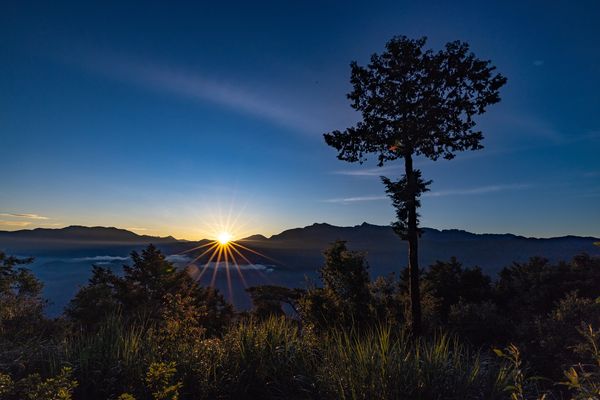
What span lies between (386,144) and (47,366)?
21070 millimetres

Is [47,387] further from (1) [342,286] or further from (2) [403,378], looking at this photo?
(1) [342,286]

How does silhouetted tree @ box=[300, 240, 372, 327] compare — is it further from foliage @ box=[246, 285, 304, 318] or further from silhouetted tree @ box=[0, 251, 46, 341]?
foliage @ box=[246, 285, 304, 318]

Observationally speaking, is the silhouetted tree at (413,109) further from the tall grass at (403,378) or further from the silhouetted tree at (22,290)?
the silhouetted tree at (22,290)

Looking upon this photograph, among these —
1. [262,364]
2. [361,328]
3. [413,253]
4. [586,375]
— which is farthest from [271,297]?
[586,375]

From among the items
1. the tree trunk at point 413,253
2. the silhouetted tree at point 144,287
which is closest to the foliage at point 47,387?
the tree trunk at point 413,253

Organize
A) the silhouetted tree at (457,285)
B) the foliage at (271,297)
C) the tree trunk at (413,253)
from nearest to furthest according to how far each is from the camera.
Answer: the tree trunk at (413,253), the silhouetted tree at (457,285), the foliage at (271,297)

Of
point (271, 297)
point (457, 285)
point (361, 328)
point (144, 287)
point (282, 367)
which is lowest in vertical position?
point (271, 297)

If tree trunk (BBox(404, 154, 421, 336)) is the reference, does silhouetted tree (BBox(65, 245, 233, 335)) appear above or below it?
below

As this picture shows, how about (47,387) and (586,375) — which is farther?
(47,387)

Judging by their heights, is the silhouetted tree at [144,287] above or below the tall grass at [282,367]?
below

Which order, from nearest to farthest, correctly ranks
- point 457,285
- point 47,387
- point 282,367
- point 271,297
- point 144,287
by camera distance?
point 47,387, point 282,367, point 457,285, point 144,287, point 271,297

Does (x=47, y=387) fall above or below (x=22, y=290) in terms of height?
A: above

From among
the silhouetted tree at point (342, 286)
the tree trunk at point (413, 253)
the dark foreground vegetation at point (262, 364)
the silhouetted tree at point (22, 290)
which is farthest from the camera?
the silhouetted tree at point (22, 290)

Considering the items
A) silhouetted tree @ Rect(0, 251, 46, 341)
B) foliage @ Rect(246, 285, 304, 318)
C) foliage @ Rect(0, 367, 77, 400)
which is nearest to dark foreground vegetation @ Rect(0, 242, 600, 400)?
foliage @ Rect(0, 367, 77, 400)
